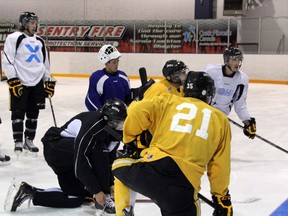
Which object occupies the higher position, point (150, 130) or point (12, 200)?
point (150, 130)

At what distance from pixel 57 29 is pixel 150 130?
470 inches

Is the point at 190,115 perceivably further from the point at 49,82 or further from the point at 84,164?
the point at 49,82

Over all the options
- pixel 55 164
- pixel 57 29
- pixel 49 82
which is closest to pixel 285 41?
pixel 57 29

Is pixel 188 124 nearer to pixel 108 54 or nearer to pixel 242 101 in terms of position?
pixel 108 54

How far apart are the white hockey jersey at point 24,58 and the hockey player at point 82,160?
54.2 inches

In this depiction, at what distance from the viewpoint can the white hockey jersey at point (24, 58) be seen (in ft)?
12.8

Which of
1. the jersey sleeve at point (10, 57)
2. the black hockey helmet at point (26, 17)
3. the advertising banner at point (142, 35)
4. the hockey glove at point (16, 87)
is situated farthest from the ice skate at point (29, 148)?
the advertising banner at point (142, 35)

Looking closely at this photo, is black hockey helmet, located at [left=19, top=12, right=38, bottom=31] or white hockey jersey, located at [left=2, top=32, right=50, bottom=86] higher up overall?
black hockey helmet, located at [left=19, top=12, right=38, bottom=31]

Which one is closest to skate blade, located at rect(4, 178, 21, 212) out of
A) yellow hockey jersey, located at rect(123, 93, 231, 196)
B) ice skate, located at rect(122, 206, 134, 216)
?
ice skate, located at rect(122, 206, 134, 216)

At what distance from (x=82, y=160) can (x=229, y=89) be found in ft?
5.97

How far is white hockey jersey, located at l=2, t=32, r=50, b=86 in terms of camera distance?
389 centimetres

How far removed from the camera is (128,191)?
6.18ft

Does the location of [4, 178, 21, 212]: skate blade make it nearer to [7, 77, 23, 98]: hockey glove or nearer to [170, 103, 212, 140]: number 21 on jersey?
[170, 103, 212, 140]: number 21 on jersey

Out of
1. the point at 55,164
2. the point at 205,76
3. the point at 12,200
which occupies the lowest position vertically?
the point at 12,200
